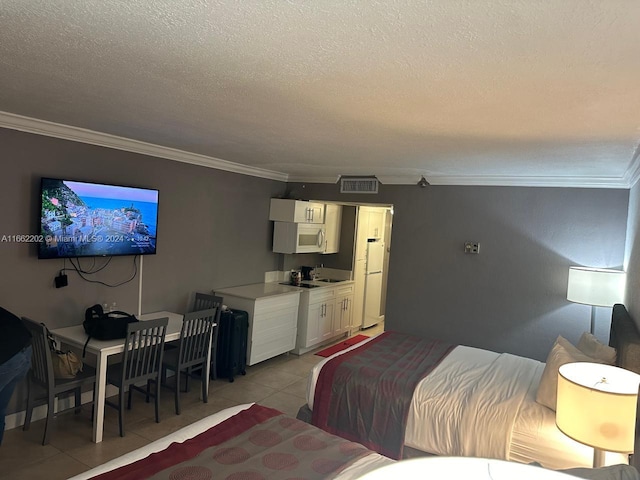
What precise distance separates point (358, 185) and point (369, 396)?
3.03 meters

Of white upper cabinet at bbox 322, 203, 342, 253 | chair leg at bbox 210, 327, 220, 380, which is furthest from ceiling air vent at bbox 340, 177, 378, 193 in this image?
chair leg at bbox 210, 327, 220, 380

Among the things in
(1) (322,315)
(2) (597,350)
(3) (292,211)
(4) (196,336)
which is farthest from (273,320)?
A: (2) (597,350)

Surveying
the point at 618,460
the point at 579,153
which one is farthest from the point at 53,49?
the point at 618,460

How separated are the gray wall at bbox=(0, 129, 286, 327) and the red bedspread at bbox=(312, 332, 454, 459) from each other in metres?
2.10

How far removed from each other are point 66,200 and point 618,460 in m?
4.17

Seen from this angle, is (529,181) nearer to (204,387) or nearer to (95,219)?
(204,387)

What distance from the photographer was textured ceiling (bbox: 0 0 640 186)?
1.33 m

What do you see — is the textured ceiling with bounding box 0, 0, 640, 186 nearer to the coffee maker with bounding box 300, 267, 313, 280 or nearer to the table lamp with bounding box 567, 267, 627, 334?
the table lamp with bounding box 567, 267, 627, 334

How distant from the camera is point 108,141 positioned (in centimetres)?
383

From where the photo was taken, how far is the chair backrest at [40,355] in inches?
122

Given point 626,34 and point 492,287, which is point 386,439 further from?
point 626,34

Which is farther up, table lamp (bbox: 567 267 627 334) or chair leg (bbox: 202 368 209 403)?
table lamp (bbox: 567 267 627 334)

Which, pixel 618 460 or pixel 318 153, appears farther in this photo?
pixel 318 153

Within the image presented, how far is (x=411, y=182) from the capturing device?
5.20 meters
